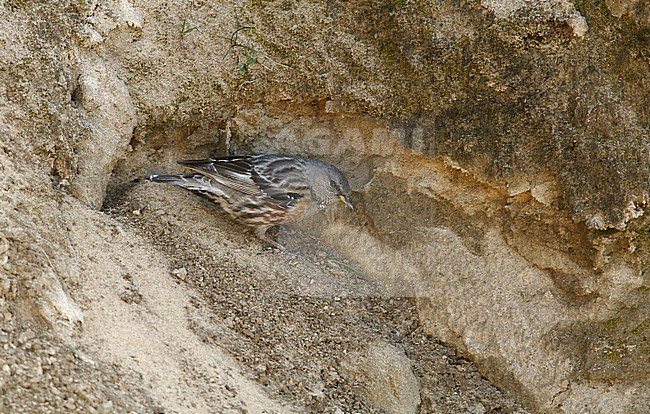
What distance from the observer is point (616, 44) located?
4703mm

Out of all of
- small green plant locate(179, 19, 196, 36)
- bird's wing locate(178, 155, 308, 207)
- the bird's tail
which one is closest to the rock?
bird's wing locate(178, 155, 308, 207)

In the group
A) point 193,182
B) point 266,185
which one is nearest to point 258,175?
point 266,185

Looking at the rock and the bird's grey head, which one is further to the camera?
the bird's grey head

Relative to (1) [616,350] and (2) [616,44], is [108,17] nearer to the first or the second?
(2) [616,44]

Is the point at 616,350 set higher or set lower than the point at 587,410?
higher

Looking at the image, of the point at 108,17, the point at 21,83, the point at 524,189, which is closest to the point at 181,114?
the point at 108,17

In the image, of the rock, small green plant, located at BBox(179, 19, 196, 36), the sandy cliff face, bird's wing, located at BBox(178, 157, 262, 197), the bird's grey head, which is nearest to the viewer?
the sandy cliff face

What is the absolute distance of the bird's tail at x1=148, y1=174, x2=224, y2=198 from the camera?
17.1ft

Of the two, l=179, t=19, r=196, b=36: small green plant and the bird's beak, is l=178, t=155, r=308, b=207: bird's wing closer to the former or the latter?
the bird's beak

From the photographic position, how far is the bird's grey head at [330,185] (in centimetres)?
552

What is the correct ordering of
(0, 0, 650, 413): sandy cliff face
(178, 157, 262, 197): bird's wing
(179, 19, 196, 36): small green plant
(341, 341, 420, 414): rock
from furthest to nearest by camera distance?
(178, 157, 262, 197): bird's wing → (179, 19, 196, 36): small green plant → (341, 341, 420, 414): rock → (0, 0, 650, 413): sandy cliff face

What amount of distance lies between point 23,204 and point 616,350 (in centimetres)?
372

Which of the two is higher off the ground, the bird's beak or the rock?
the bird's beak

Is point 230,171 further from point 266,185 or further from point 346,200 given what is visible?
point 346,200
